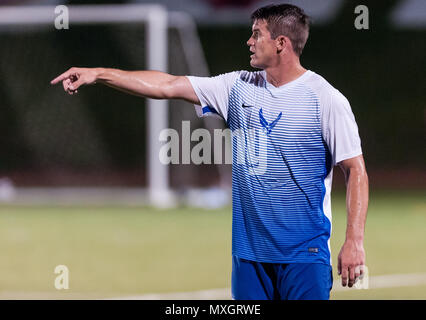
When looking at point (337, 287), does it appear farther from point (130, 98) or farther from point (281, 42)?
point (130, 98)

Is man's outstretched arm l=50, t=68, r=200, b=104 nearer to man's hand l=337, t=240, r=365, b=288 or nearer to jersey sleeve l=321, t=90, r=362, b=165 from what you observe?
jersey sleeve l=321, t=90, r=362, b=165

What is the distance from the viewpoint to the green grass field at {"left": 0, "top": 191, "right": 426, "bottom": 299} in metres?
8.23

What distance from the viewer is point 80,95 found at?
741 inches

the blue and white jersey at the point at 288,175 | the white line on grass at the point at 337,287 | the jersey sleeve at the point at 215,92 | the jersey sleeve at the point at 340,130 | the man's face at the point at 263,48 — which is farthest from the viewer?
the white line on grass at the point at 337,287

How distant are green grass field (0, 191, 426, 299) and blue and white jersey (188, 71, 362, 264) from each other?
326 cm

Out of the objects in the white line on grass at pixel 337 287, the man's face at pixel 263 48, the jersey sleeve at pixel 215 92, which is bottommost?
the white line on grass at pixel 337 287

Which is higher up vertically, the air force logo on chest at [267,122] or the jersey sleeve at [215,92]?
the jersey sleeve at [215,92]

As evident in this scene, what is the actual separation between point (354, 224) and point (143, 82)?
1.35 metres

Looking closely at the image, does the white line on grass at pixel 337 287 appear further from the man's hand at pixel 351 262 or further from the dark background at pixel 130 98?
the dark background at pixel 130 98

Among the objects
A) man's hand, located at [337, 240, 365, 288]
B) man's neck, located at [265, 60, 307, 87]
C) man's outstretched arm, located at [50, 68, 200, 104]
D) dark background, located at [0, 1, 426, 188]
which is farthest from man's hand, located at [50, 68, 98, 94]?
dark background, located at [0, 1, 426, 188]

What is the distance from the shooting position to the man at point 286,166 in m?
4.54

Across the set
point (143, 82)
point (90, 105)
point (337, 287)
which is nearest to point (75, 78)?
point (143, 82)

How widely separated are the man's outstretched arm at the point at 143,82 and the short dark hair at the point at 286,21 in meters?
0.55

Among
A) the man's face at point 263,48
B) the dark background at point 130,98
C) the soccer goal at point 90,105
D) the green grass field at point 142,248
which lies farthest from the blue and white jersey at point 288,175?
the dark background at point 130,98
